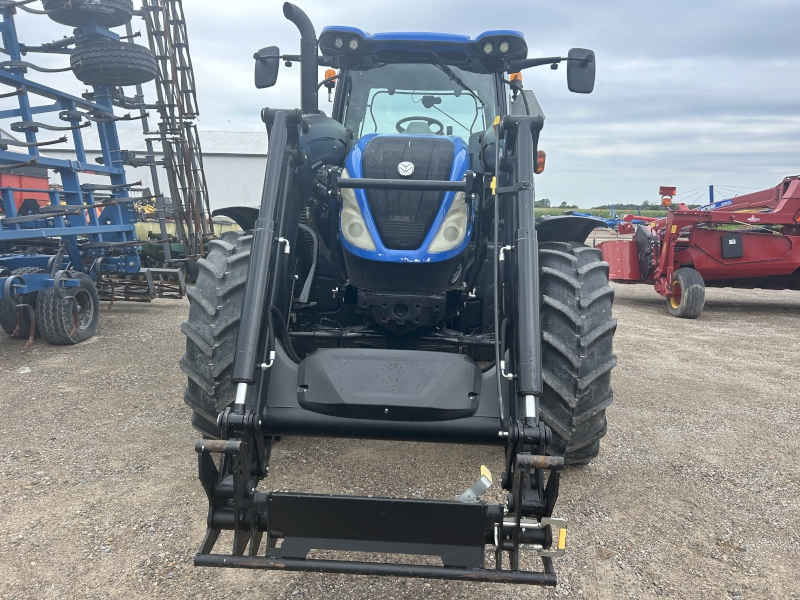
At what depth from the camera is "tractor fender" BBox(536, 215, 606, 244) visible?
3.36 meters

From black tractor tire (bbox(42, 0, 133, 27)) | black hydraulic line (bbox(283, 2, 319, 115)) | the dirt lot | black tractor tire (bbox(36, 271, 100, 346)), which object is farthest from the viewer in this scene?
black tractor tire (bbox(42, 0, 133, 27))

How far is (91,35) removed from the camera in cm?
682

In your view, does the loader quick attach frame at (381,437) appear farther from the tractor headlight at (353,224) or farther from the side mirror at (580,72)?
the side mirror at (580,72)

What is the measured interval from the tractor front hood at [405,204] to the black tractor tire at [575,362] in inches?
21.9

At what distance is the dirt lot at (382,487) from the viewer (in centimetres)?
218

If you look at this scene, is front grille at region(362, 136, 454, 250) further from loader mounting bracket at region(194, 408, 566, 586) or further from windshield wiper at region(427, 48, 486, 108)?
loader mounting bracket at region(194, 408, 566, 586)

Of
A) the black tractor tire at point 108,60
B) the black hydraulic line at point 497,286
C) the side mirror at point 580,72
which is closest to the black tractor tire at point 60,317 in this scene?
the black tractor tire at point 108,60

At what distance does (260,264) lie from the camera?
7.53 ft

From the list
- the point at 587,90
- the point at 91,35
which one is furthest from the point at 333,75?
the point at 91,35

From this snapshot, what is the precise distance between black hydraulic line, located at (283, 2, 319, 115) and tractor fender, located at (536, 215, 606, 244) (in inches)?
60.5

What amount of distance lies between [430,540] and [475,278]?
5.14 feet

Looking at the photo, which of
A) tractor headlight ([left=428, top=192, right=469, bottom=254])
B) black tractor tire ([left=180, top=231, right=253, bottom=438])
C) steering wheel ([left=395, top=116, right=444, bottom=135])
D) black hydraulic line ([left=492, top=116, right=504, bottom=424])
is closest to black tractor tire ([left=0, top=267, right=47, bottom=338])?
black tractor tire ([left=180, top=231, right=253, bottom=438])

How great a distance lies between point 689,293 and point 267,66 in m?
7.17

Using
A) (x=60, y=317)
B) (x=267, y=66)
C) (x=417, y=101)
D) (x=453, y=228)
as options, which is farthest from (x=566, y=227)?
(x=60, y=317)
